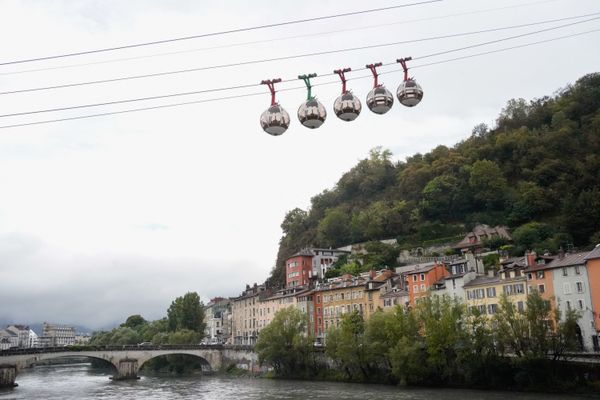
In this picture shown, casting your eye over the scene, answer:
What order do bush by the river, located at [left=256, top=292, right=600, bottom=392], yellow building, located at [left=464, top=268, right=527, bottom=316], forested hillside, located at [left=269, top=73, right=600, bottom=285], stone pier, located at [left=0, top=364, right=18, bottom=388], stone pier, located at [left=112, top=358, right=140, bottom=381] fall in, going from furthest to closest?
stone pier, located at [left=112, top=358, right=140, bottom=381]
forested hillside, located at [left=269, top=73, right=600, bottom=285]
stone pier, located at [left=0, top=364, right=18, bottom=388]
yellow building, located at [left=464, top=268, right=527, bottom=316]
bush by the river, located at [left=256, top=292, right=600, bottom=392]

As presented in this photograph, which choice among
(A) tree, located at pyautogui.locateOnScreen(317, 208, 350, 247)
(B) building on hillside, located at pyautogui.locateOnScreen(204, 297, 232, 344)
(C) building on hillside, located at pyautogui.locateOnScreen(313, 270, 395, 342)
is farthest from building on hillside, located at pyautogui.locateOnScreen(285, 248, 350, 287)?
(B) building on hillside, located at pyautogui.locateOnScreen(204, 297, 232, 344)

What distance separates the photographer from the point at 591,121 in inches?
3420

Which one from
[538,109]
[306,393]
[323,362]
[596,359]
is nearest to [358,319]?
[323,362]

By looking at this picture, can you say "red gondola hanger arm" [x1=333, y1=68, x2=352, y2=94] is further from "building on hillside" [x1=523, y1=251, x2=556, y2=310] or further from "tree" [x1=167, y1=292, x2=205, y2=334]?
"tree" [x1=167, y1=292, x2=205, y2=334]

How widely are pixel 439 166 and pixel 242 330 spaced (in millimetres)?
41854

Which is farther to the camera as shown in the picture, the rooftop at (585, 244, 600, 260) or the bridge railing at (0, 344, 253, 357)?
the bridge railing at (0, 344, 253, 357)

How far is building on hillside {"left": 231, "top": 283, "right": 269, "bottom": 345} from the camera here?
9138 centimetres

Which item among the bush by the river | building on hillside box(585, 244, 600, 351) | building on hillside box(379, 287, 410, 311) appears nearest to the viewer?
the bush by the river

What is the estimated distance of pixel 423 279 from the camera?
59.6m

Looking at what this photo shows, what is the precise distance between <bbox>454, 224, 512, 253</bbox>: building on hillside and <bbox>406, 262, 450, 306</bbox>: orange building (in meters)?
13.4

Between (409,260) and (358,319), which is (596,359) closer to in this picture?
(358,319)

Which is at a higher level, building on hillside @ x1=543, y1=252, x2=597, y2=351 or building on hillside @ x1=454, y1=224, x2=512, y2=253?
building on hillside @ x1=454, y1=224, x2=512, y2=253

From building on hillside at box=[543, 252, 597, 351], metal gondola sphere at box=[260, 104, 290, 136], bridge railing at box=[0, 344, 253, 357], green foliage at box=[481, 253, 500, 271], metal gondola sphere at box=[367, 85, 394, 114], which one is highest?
green foliage at box=[481, 253, 500, 271]

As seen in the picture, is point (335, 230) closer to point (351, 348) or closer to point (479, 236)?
point (479, 236)
